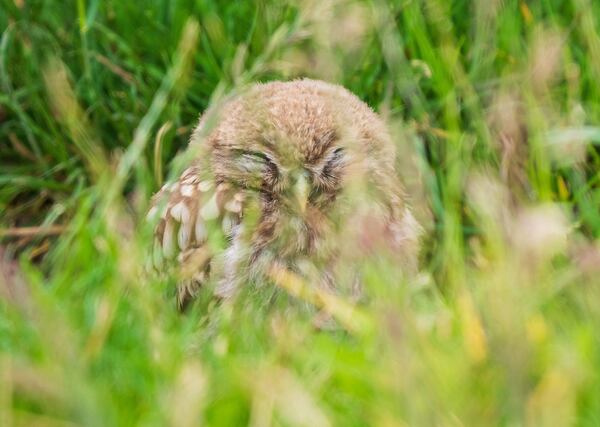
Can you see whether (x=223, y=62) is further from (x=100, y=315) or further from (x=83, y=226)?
(x=100, y=315)

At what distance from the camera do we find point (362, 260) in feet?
8.15

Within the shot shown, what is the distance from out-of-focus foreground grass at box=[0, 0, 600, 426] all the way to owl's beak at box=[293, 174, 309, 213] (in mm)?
305

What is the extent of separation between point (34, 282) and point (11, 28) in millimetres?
2326

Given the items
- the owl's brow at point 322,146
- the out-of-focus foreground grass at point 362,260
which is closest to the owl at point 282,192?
the owl's brow at point 322,146

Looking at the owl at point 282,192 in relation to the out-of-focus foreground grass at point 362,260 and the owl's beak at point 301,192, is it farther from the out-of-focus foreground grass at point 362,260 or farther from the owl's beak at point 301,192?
the out-of-focus foreground grass at point 362,260

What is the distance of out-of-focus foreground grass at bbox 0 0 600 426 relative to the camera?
6.41 ft

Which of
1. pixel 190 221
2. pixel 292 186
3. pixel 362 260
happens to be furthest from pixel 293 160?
pixel 362 260

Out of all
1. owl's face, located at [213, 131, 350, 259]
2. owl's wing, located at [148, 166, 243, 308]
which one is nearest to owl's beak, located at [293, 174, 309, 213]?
owl's face, located at [213, 131, 350, 259]

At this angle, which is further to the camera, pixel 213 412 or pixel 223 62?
pixel 223 62

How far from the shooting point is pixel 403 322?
67.7 inches

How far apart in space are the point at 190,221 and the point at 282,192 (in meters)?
0.33


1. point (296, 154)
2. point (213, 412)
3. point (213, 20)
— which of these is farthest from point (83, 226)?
point (213, 20)

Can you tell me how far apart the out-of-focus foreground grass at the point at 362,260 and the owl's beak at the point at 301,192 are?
305mm

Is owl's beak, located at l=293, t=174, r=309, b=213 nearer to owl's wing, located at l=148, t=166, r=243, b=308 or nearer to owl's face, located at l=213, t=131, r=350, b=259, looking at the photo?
owl's face, located at l=213, t=131, r=350, b=259
